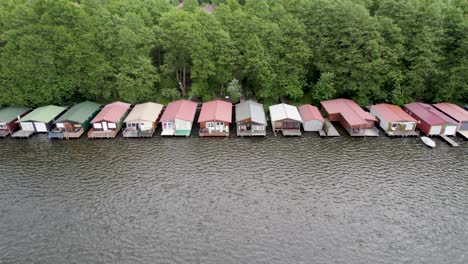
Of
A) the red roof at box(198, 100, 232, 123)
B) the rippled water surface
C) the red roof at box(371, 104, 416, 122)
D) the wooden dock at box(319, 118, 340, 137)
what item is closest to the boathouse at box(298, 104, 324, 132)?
the wooden dock at box(319, 118, 340, 137)

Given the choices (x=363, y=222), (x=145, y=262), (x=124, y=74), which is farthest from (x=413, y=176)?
(x=124, y=74)

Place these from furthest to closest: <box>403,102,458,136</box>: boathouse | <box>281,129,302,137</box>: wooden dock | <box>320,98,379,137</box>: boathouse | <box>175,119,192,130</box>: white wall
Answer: <box>175,119,192,130</box>: white wall < <box>320,98,379,137</box>: boathouse < <box>281,129,302,137</box>: wooden dock < <box>403,102,458,136</box>: boathouse

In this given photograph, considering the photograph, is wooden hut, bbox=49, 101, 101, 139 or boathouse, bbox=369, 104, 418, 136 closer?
wooden hut, bbox=49, 101, 101, 139

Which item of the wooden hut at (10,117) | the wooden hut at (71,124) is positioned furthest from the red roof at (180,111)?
the wooden hut at (10,117)

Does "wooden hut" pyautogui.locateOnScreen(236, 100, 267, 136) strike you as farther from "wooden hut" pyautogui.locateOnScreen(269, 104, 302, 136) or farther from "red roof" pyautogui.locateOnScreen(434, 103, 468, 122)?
"red roof" pyautogui.locateOnScreen(434, 103, 468, 122)

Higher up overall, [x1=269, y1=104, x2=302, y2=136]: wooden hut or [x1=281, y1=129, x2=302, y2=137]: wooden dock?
[x1=269, y1=104, x2=302, y2=136]: wooden hut

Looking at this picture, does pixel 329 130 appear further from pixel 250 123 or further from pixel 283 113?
pixel 250 123
